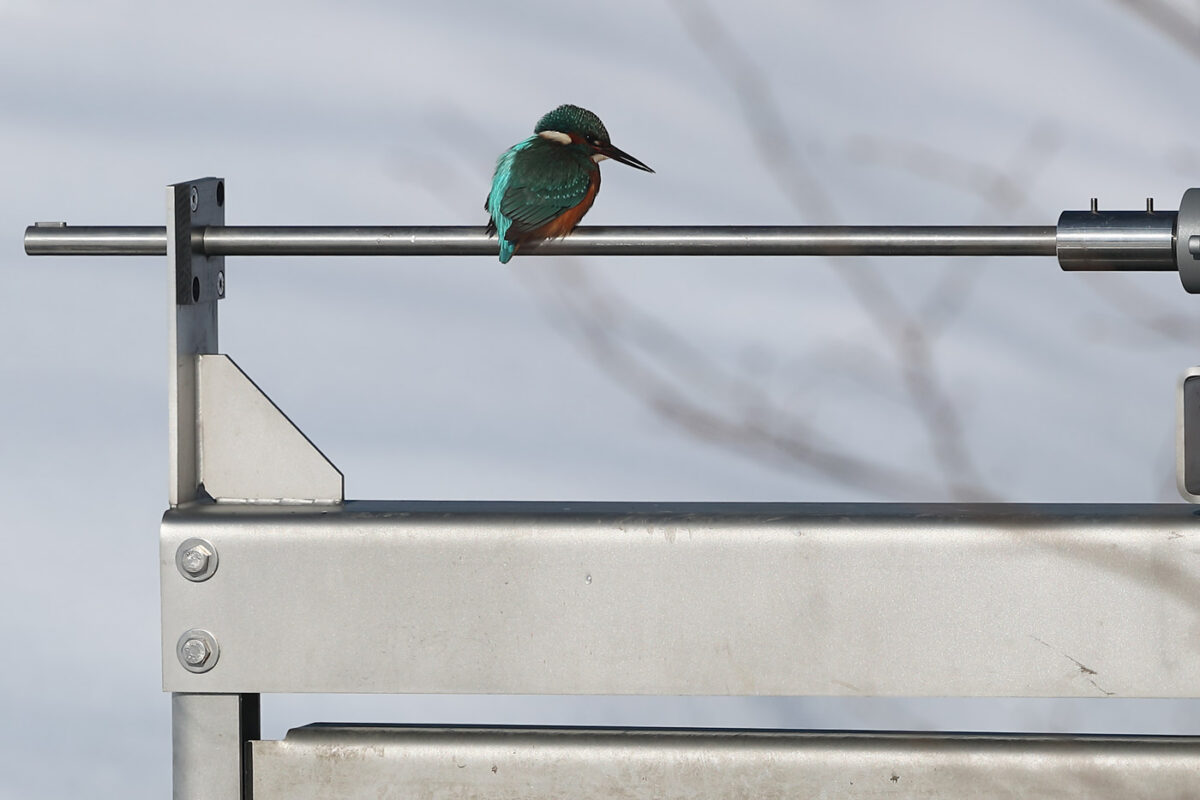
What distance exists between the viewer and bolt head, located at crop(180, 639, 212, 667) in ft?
4.65

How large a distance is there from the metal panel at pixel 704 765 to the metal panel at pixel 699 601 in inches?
2.5

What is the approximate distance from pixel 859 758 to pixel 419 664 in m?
0.40

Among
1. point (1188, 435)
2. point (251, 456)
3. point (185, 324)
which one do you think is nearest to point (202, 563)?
point (251, 456)

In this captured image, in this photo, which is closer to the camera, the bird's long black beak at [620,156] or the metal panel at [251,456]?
the metal panel at [251,456]

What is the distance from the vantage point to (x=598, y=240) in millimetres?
1495

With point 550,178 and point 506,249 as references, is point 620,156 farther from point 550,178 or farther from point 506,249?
point 506,249

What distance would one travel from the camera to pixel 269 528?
1419 millimetres

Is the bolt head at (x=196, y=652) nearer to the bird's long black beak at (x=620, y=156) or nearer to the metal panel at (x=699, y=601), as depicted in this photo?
the metal panel at (x=699, y=601)

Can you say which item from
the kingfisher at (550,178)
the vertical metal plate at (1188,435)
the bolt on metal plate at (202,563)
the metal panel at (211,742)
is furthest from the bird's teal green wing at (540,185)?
the vertical metal plate at (1188,435)

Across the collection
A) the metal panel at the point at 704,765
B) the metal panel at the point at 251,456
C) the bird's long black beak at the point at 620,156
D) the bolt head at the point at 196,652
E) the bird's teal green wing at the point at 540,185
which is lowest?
the metal panel at the point at 704,765

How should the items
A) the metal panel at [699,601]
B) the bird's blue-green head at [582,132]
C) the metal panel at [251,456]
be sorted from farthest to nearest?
the bird's blue-green head at [582,132] < the metal panel at [251,456] < the metal panel at [699,601]

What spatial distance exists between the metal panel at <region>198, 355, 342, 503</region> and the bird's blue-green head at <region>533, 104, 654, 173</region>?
544mm

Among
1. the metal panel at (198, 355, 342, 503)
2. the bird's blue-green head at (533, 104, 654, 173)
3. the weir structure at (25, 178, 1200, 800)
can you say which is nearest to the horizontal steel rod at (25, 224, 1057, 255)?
the weir structure at (25, 178, 1200, 800)

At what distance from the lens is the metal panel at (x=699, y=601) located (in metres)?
Answer: 1.35
